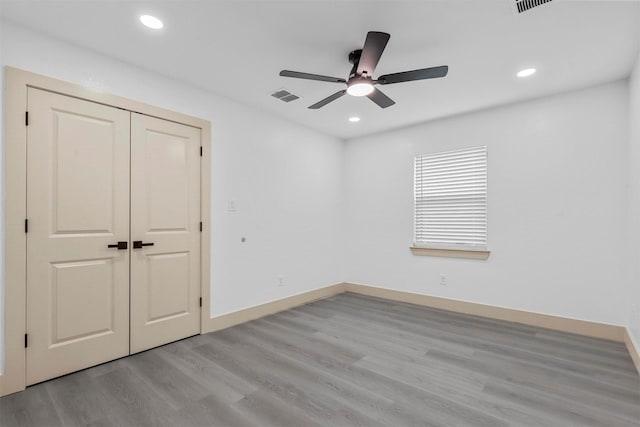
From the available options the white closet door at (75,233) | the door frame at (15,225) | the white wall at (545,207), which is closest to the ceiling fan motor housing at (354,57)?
the white closet door at (75,233)

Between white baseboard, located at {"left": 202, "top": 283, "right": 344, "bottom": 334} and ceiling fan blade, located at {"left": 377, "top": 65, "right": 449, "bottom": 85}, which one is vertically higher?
ceiling fan blade, located at {"left": 377, "top": 65, "right": 449, "bottom": 85}

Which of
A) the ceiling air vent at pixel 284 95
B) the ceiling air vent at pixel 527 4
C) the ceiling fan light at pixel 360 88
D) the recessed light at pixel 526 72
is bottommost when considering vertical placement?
the ceiling fan light at pixel 360 88

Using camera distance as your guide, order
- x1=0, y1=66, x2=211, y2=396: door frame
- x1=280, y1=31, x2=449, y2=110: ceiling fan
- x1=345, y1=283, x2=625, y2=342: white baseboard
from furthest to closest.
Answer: x1=345, y1=283, x2=625, y2=342: white baseboard < x1=0, y1=66, x2=211, y2=396: door frame < x1=280, y1=31, x2=449, y2=110: ceiling fan

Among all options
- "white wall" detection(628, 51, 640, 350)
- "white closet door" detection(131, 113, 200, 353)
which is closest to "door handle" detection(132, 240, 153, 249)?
"white closet door" detection(131, 113, 200, 353)

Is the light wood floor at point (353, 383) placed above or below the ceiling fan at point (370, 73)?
below

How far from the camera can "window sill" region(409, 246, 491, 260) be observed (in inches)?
159

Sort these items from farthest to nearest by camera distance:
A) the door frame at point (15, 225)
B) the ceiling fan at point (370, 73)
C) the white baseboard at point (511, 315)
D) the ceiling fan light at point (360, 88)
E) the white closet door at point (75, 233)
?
the white baseboard at point (511, 315), the ceiling fan light at point (360, 88), the white closet door at point (75, 233), the door frame at point (15, 225), the ceiling fan at point (370, 73)

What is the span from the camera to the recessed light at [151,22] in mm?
2227

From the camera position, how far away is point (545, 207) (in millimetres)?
3611

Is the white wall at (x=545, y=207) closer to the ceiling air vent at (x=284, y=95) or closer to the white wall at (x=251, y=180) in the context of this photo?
the white wall at (x=251, y=180)

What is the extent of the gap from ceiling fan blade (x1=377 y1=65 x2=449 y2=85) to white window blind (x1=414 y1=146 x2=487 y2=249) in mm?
2177

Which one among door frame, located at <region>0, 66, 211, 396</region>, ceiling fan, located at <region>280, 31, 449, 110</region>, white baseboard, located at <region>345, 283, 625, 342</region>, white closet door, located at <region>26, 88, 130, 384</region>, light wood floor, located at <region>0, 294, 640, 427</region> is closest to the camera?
light wood floor, located at <region>0, 294, 640, 427</region>

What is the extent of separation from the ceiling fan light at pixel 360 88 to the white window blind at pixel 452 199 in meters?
2.25

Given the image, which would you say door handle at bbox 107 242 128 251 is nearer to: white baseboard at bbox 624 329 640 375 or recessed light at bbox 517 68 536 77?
recessed light at bbox 517 68 536 77
